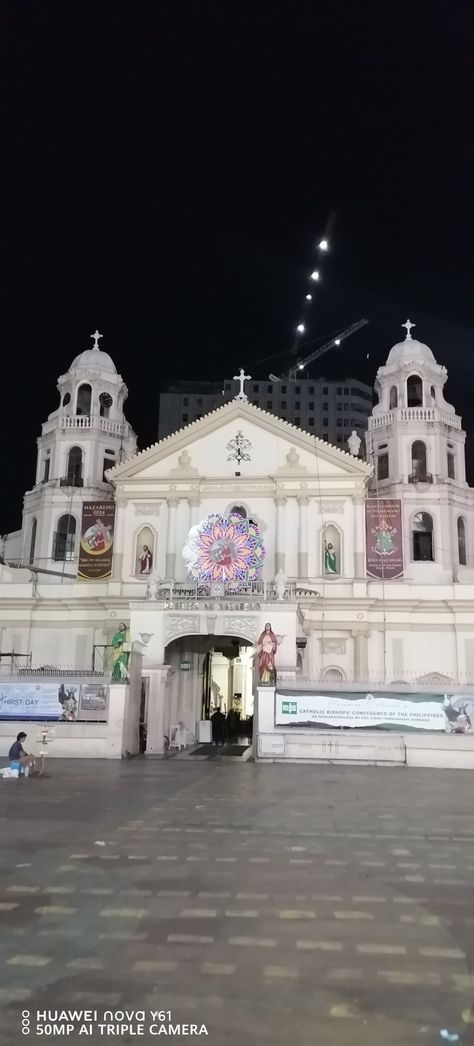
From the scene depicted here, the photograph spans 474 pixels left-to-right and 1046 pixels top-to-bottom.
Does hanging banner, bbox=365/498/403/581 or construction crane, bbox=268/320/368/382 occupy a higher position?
construction crane, bbox=268/320/368/382

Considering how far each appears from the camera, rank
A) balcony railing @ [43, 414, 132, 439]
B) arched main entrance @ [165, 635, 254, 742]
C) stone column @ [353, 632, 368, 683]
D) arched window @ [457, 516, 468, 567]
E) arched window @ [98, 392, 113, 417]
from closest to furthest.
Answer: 1. arched main entrance @ [165, 635, 254, 742]
2. stone column @ [353, 632, 368, 683]
3. arched window @ [457, 516, 468, 567]
4. balcony railing @ [43, 414, 132, 439]
5. arched window @ [98, 392, 113, 417]

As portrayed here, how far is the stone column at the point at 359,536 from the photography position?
39.9 m

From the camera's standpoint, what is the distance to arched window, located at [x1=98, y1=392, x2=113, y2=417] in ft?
164

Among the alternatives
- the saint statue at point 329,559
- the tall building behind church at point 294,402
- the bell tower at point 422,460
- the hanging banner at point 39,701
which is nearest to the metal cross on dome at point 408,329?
the bell tower at point 422,460

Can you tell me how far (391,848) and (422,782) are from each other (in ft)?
29.5

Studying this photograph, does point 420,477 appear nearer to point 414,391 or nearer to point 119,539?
point 414,391

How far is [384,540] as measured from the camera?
40375mm

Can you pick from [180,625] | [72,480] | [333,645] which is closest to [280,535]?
[333,645]

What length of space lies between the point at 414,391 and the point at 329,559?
14.8 meters

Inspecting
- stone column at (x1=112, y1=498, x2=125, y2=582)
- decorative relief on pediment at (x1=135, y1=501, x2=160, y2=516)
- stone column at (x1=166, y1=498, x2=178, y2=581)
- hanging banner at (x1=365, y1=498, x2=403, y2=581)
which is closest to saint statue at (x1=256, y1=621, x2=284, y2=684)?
stone column at (x1=166, y1=498, x2=178, y2=581)

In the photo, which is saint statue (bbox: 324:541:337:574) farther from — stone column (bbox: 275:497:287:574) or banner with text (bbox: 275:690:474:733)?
banner with text (bbox: 275:690:474:733)

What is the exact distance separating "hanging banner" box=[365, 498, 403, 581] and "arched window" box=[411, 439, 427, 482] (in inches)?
184

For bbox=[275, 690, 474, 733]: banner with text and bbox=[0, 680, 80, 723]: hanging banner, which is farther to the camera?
bbox=[0, 680, 80, 723]: hanging banner

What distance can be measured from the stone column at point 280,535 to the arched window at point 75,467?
14.2 metres
